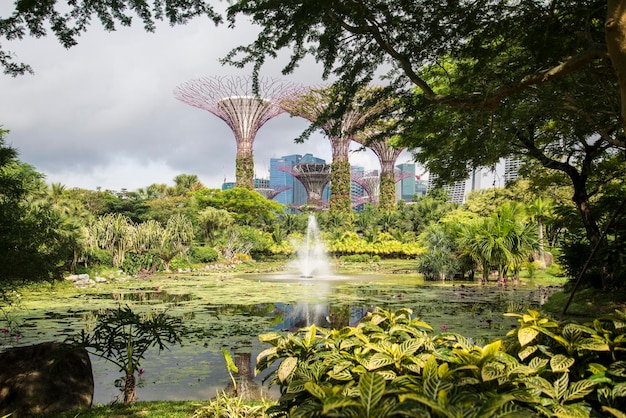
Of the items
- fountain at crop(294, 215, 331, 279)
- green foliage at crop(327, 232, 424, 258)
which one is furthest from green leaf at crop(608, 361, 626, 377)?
green foliage at crop(327, 232, 424, 258)

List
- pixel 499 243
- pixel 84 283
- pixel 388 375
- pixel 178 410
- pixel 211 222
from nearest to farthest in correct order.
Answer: pixel 388 375 < pixel 178 410 < pixel 499 243 < pixel 84 283 < pixel 211 222

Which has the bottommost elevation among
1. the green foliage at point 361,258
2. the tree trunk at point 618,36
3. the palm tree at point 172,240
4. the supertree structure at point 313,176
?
the green foliage at point 361,258

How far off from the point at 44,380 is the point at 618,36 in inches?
148

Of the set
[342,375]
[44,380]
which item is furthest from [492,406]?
[44,380]

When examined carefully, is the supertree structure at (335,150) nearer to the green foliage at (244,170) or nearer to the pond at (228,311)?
the green foliage at (244,170)

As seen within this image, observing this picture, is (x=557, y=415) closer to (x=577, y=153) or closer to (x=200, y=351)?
(x=200, y=351)

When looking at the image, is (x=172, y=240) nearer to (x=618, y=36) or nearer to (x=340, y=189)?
(x=340, y=189)

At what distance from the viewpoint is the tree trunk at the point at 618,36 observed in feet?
5.76

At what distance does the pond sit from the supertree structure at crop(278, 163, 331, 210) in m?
32.3

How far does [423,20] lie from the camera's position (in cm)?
410

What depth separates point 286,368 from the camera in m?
1.71

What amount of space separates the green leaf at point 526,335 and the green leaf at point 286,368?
2.73 ft

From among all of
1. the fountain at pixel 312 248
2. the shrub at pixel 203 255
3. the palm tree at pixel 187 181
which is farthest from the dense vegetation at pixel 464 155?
the palm tree at pixel 187 181

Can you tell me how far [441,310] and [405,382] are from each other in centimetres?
659
